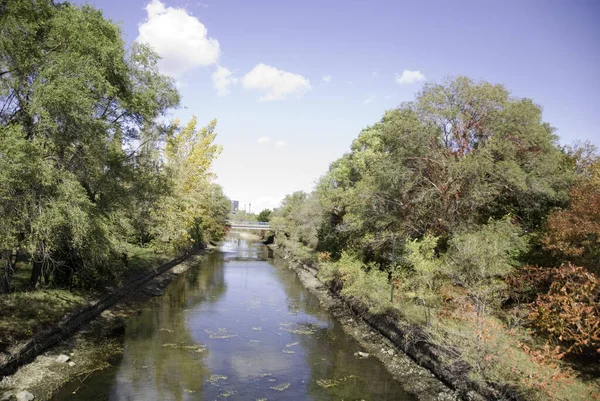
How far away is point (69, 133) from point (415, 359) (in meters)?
17.1

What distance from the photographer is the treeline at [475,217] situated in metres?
16.2

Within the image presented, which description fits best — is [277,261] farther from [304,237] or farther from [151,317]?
[151,317]

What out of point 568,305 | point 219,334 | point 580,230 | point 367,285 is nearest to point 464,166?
point 580,230

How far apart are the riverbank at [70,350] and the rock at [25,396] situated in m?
0.30

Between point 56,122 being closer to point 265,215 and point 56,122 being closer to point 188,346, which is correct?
point 188,346

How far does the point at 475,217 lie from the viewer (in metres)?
24.0

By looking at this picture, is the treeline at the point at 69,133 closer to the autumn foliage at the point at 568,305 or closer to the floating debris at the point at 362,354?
the floating debris at the point at 362,354

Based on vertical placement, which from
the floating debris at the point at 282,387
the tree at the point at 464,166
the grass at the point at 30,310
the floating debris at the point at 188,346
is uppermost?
the tree at the point at 464,166

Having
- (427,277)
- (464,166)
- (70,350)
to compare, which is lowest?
(70,350)

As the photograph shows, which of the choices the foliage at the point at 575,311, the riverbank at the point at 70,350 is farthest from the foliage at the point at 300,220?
the foliage at the point at 575,311

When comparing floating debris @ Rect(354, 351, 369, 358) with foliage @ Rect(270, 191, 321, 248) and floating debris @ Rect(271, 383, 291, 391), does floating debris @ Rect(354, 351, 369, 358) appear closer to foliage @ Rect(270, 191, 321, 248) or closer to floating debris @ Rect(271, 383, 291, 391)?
floating debris @ Rect(271, 383, 291, 391)

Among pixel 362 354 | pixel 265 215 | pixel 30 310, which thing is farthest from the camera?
pixel 265 215

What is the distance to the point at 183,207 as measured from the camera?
40.0 m

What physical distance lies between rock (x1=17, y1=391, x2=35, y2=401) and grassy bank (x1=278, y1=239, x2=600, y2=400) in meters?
13.6
